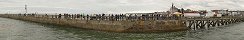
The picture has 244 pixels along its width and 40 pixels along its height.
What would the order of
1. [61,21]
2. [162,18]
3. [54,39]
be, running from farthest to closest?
[61,21], [162,18], [54,39]

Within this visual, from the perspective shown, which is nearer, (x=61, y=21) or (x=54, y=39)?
(x=54, y=39)

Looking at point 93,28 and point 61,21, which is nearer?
point 93,28

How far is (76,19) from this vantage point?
50.0 metres

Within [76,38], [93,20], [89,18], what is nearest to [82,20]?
[89,18]

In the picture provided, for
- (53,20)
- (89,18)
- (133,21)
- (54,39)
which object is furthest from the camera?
(53,20)

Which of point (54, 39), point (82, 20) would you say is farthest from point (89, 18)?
point (54, 39)

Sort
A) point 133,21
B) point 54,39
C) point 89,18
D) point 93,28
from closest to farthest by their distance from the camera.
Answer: point 54,39 < point 133,21 < point 93,28 < point 89,18

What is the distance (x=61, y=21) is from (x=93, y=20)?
13857mm

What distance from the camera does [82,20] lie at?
157 feet

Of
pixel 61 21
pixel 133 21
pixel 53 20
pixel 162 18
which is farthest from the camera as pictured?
pixel 53 20

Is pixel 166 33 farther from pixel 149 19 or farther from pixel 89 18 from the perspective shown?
pixel 89 18

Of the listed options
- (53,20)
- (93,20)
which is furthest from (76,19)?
(53,20)

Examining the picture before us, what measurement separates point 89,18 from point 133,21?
36.3 ft

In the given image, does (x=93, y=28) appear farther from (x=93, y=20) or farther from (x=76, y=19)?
(x=76, y=19)
